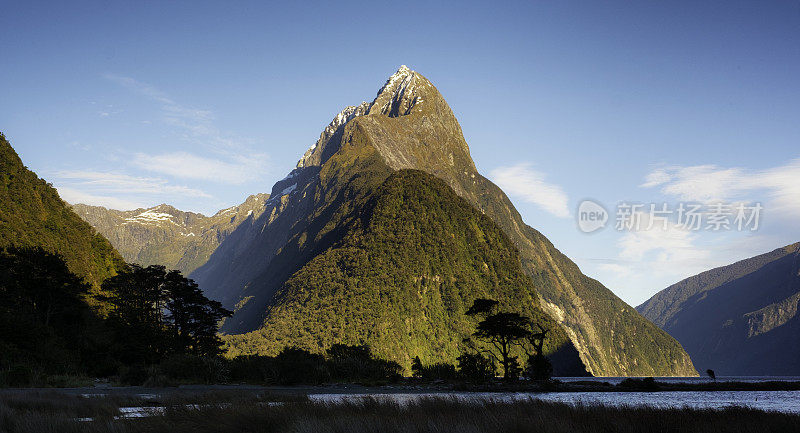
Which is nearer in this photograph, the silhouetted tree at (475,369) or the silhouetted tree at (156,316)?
the silhouetted tree at (156,316)

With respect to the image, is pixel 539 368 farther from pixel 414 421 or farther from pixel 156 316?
pixel 414 421

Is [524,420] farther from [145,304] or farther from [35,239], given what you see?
[35,239]

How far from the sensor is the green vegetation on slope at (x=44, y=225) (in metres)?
76.9

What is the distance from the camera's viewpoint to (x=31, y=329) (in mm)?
49375

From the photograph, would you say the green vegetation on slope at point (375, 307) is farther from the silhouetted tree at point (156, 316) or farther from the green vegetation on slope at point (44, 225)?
the silhouetted tree at point (156, 316)

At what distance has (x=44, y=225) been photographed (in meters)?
86.4

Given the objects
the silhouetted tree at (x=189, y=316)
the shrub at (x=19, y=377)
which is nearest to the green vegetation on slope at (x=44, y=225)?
the silhouetted tree at (x=189, y=316)

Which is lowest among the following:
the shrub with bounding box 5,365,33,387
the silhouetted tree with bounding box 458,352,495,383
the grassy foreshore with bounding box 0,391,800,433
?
the silhouetted tree with bounding box 458,352,495,383

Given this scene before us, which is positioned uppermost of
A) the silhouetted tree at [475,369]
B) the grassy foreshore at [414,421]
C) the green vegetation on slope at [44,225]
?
the green vegetation on slope at [44,225]

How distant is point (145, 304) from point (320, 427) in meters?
69.0

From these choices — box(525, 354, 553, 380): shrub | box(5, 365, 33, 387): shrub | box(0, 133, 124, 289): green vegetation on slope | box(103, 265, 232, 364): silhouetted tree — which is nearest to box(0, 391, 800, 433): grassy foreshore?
box(5, 365, 33, 387): shrub

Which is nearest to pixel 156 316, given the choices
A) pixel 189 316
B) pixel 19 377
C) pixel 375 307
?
pixel 189 316

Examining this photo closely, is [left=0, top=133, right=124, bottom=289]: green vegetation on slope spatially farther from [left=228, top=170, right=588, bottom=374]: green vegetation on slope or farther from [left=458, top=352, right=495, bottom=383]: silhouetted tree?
[left=458, top=352, right=495, bottom=383]: silhouetted tree

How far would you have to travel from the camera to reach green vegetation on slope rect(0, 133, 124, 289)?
76.9m
